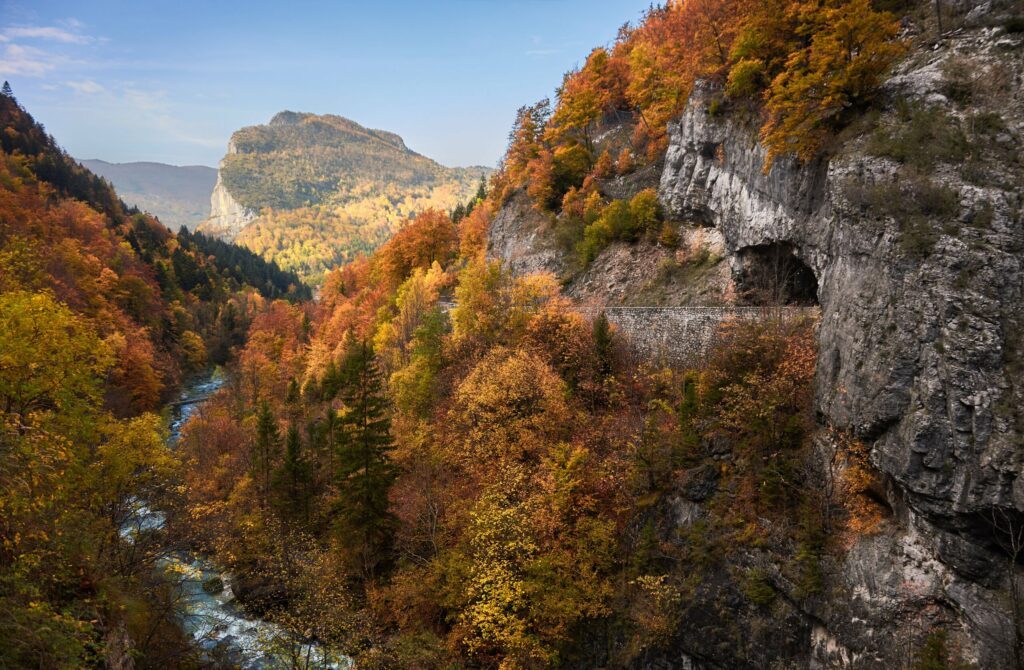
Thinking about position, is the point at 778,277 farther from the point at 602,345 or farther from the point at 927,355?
the point at 927,355

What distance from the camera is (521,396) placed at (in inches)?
923

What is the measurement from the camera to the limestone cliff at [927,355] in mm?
11188

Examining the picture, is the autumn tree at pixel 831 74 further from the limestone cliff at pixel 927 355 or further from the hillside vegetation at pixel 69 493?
the hillside vegetation at pixel 69 493

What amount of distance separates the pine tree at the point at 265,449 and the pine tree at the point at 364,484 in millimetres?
6718

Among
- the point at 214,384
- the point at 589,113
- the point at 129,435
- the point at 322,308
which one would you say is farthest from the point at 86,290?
the point at 589,113

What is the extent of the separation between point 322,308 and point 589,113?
5603 centimetres

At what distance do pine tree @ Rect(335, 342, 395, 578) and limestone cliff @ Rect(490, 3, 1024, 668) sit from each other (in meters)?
13.2

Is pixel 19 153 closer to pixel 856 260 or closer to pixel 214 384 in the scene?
pixel 214 384

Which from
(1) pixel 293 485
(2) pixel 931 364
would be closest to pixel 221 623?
(1) pixel 293 485

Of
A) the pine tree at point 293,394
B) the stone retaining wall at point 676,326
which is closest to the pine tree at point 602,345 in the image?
the stone retaining wall at point 676,326

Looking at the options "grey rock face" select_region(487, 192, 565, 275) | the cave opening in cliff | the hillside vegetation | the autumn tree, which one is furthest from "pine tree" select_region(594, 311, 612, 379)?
the hillside vegetation

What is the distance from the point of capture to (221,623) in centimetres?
2228

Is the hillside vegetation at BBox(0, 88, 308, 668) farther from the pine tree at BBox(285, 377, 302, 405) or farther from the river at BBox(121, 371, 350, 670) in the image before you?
the pine tree at BBox(285, 377, 302, 405)

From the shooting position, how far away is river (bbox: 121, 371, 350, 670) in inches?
745
